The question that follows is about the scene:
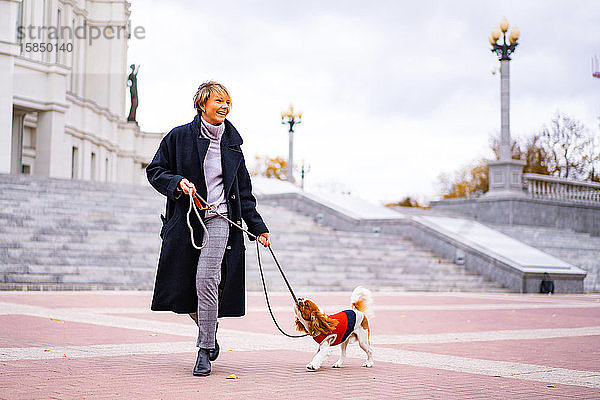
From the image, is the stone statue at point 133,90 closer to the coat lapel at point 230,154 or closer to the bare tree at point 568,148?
the bare tree at point 568,148

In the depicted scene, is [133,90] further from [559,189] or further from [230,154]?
[230,154]

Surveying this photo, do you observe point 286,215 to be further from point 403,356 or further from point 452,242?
point 403,356

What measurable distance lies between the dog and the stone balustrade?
2718 cm

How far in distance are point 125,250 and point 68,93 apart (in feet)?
77.4

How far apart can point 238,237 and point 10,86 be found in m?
27.9

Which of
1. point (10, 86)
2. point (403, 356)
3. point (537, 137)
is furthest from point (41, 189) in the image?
point (537, 137)

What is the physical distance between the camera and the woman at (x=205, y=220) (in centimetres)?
528

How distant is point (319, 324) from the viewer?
5.45 m

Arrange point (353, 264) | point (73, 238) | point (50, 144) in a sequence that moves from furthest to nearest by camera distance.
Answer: point (50, 144), point (353, 264), point (73, 238)

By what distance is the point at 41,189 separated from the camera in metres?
21.3

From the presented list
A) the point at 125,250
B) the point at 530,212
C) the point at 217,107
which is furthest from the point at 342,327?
the point at 530,212

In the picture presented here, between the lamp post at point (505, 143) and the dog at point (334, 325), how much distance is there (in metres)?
25.9

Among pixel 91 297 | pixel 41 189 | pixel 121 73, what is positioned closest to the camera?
pixel 91 297

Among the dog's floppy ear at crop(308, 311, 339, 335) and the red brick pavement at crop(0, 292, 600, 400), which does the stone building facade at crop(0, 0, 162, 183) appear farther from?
the dog's floppy ear at crop(308, 311, 339, 335)
